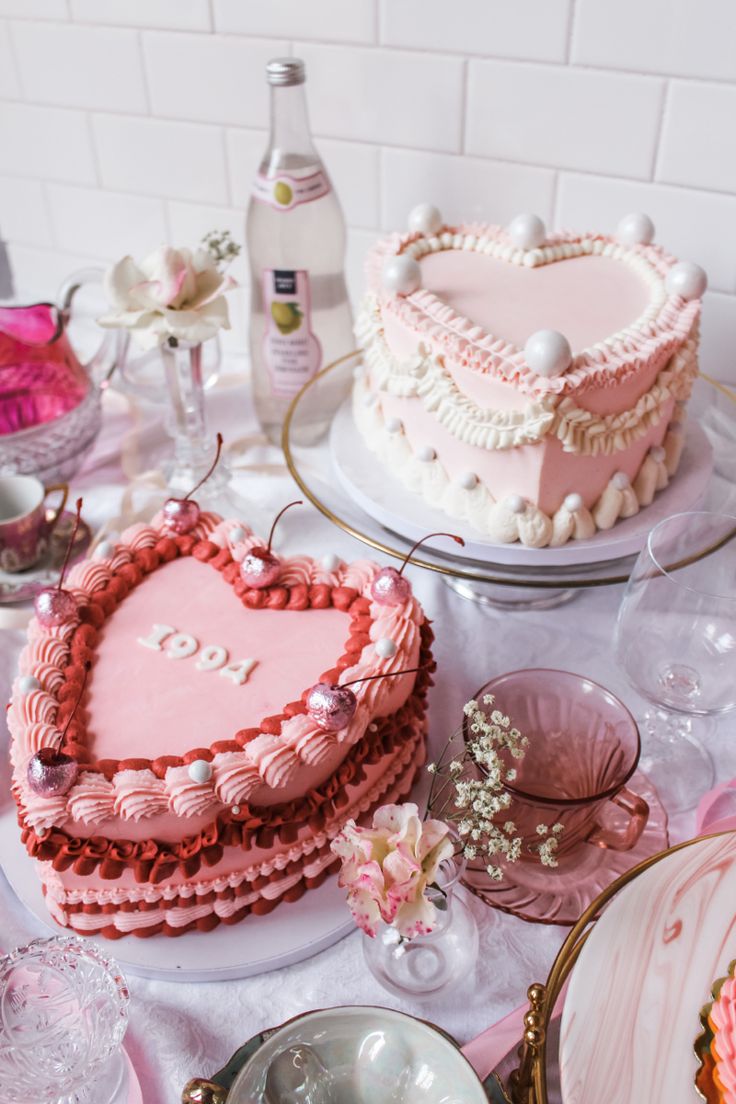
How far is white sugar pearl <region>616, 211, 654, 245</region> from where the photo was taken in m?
1.00

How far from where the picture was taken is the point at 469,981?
0.71m

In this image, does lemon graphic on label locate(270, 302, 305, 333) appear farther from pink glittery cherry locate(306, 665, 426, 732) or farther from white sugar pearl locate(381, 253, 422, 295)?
pink glittery cherry locate(306, 665, 426, 732)

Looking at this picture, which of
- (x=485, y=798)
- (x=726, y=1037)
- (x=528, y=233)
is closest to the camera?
(x=726, y=1037)

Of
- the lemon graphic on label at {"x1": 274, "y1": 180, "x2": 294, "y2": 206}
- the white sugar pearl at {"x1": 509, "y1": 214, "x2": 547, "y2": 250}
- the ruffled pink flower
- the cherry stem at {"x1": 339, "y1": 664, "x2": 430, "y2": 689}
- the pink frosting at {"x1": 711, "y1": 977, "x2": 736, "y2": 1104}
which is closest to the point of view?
the pink frosting at {"x1": 711, "y1": 977, "x2": 736, "y2": 1104}

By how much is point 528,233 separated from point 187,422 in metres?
0.44

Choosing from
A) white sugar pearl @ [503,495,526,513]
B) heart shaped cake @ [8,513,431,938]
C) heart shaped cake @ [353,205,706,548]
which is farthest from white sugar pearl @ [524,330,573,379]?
heart shaped cake @ [8,513,431,938]

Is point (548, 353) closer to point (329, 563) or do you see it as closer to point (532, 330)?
point (532, 330)

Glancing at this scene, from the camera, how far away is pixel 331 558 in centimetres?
86

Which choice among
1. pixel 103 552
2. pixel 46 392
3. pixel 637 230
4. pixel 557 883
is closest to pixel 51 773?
pixel 103 552

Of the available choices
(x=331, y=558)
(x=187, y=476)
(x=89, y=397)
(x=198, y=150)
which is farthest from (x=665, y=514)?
(x=198, y=150)

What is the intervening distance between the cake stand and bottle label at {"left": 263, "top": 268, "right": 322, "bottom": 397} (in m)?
0.13

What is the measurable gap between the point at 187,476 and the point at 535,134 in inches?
22.7

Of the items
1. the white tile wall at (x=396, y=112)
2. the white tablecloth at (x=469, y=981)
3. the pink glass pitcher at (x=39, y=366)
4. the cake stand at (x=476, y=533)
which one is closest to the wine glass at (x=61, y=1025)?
the white tablecloth at (x=469, y=981)

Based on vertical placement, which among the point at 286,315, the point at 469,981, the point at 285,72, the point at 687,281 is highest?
the point at 285,72
